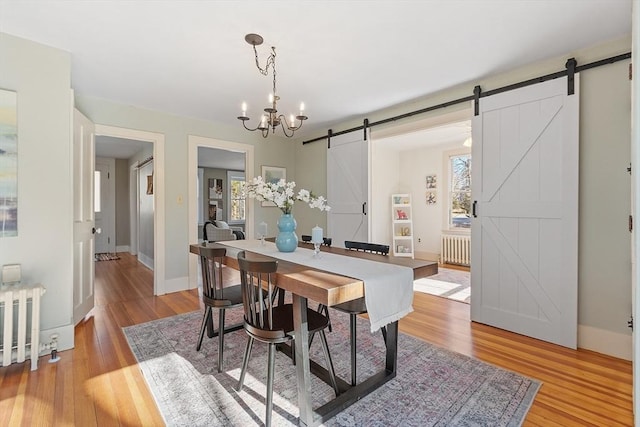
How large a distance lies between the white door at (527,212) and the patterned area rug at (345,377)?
850mm

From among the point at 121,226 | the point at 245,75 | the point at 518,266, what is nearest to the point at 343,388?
the point at 518,266

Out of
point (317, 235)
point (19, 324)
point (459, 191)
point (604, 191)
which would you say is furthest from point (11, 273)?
point (459, 191)

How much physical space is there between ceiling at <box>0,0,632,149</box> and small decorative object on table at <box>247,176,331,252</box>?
3.59 feet

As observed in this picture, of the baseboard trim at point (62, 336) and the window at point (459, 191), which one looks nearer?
the baseboard trim at point (62, 336)

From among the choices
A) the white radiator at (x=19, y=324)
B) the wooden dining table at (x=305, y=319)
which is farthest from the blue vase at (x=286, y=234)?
the white radiator at (x=19, y=324)

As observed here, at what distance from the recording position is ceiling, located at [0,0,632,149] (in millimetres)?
1942

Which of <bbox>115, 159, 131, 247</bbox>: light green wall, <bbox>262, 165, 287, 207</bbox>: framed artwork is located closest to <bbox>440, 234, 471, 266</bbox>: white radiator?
<bbox>262, 165, 287, 207</bbox>: framed artwork

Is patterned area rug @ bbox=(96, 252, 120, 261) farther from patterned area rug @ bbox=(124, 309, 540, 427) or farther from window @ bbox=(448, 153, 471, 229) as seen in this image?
window @ bbox=(448, 153, 471, 229)

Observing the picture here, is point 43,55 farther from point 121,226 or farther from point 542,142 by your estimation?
point 121,226

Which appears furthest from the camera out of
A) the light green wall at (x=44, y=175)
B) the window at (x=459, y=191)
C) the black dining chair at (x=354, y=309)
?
the window at (x=459, y=191)

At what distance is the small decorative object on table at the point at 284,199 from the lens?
2189 millimetres

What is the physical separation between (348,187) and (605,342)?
10.1ft

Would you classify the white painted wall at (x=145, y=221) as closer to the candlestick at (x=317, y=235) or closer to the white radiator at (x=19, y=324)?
the white radiator at (x=19, y=324)

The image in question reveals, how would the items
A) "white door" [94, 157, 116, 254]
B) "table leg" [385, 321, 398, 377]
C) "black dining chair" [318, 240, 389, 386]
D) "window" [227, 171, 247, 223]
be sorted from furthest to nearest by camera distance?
"window" [227, 171, 247, 223] < "white door" [94, 157, 116, 254] < "table leg" [385, 321, 398, 377] < "black dining chair" [318, 240, 389, 386]
